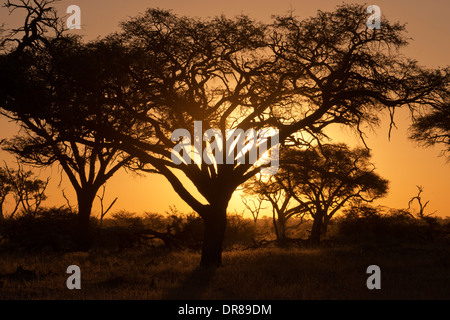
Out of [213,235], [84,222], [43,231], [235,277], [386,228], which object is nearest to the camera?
[235,277]

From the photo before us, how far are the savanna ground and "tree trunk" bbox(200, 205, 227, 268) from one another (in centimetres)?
68

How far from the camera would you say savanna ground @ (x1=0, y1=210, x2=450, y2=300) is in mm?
14766

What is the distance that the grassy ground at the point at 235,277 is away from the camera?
14.8 meters

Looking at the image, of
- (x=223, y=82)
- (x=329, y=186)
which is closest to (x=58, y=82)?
(x=223, y=82)

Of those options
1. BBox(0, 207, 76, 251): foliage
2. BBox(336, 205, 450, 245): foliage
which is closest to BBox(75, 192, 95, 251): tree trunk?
BBox(0, 207, 76, 251): foliage

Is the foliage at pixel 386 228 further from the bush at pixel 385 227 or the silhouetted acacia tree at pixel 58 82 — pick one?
the silhouetted acacia tree at pixel 58 82

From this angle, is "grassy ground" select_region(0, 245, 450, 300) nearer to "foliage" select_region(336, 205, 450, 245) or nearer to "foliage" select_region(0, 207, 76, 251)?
"foliage" select_region(0, 207, 76, 251)

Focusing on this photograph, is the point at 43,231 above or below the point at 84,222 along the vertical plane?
below

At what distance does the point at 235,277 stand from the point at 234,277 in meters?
0.04

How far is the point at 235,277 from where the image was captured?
687 inches

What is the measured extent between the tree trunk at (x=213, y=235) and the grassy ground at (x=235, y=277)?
1.78 feet

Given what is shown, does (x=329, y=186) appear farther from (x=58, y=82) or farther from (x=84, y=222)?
(x=58, y=82)

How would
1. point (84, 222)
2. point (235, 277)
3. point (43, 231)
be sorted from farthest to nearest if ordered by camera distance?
point (84, 222) < point (43, 231) < point (235, 277)

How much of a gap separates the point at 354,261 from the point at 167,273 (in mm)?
7109
